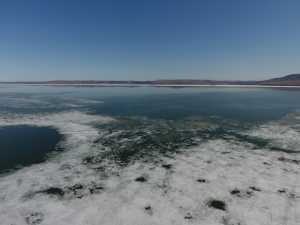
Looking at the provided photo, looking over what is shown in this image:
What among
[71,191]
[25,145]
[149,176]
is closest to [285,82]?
[149,176]

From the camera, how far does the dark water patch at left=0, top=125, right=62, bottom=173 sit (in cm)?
610

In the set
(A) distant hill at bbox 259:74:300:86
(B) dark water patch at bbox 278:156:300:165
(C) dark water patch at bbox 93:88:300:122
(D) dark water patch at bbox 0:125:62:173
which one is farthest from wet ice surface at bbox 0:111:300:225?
(A) distant hill at bbox 259:74:300:86

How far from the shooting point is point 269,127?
1009cm

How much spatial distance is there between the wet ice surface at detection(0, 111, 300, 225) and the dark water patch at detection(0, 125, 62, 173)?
524 millimetres

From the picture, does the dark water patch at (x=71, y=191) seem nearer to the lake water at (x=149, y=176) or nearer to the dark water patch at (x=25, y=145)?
the lake water at (x=149, y=176)

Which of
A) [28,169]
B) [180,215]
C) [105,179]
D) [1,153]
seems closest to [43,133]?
[1,153]

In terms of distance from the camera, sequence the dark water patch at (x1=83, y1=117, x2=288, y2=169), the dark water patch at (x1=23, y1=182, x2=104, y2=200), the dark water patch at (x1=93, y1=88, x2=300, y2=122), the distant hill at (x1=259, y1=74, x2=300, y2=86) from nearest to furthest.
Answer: the dark water patch at (x1=23, y1=182, x2=104, y2=200), the dark water patch at (x1=83, y1=117, x2=288, y2=169), the dark water patch at (x1=93, y1=88, x2=300, y2=122), the distant hill at (x1=259, y1=74, x2=300, y2=86)

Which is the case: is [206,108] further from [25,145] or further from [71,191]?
[71,191]

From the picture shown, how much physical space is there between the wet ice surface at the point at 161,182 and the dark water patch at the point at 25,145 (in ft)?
1.72

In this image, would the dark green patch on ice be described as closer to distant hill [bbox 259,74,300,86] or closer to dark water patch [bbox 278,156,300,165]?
dark water patch [bbox 278,156,300,165]

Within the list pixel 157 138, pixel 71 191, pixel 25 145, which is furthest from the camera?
pixel 157 138

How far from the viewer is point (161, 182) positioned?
4.89 m

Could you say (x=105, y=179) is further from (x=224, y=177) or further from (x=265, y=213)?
(x=265, y=213)

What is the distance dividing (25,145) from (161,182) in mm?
5671
